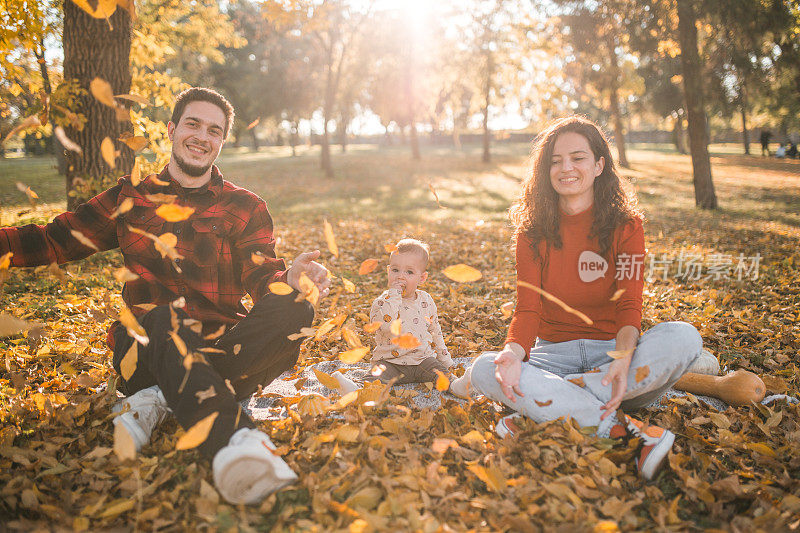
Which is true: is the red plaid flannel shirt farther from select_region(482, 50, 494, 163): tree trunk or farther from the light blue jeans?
select_region(482, 50, 494, 163): tree trunk

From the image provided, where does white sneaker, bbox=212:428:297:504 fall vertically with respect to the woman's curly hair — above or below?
below

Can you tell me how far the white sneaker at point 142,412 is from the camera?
2.20m

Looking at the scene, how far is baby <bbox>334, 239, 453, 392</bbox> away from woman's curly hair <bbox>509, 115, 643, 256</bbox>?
2.37 ft

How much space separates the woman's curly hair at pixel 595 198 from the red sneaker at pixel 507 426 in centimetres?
99

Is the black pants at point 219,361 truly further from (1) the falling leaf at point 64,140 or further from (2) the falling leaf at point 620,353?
(2) the falling leaf at point 620,353

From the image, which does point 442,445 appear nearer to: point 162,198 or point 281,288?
point 281,288

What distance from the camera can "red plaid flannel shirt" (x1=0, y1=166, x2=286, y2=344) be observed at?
2.54 metres

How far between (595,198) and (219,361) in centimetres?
227

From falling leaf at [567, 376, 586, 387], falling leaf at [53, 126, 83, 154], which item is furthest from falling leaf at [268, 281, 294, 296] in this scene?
falling leaf at [567, 376, 586, 387]

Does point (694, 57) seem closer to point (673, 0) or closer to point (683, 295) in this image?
point (673, 0)

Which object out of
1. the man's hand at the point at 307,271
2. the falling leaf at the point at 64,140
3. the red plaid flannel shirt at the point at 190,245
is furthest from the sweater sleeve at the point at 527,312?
the falling leaf at the point at 64,140

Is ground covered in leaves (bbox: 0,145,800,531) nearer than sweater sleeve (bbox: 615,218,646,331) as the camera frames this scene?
Yes

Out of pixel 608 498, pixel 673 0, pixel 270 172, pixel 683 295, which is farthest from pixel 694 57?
pixel 270 172

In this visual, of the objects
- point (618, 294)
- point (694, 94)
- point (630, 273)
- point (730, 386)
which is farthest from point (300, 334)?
point (694, 94)
